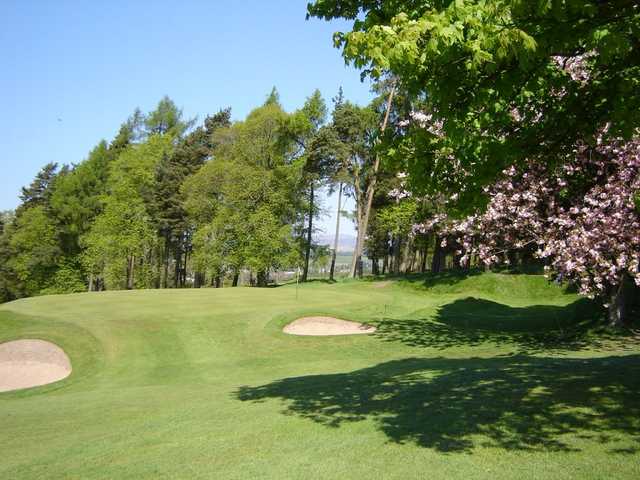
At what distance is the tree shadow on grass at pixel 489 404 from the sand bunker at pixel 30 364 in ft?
32.4

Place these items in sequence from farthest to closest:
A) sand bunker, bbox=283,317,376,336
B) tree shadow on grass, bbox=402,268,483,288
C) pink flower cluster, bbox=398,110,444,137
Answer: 1. tree shadow on grass, bbox=402,268,483,288
2. sand bunker, bbox=283,317,376,336
3. pink flower cluster, bbox=398,110,444,137

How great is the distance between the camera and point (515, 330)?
24.7 meters

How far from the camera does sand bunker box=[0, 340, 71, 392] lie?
1881 centimetres

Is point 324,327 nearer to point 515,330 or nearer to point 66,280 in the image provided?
point 515,330

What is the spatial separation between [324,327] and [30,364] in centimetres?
1248

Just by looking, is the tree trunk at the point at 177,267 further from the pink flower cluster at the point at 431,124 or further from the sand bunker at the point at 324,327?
the pink flower cluster at the point at 431,124

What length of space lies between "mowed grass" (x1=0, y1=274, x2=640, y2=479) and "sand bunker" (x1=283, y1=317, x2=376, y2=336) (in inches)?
20.2

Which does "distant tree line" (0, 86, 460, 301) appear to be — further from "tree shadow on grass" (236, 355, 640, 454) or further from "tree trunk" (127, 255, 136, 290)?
"tree shadow on grass" (236, 355, 640, 454)

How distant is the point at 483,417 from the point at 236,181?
154 ft

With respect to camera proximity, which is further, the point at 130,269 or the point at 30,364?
the point at 130,269

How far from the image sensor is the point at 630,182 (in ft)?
56.4

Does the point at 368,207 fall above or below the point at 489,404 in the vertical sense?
above

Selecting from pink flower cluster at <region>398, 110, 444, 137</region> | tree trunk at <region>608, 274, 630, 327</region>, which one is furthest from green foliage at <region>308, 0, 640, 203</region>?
tree trunk at <region>608, 274, 630, 327</region>

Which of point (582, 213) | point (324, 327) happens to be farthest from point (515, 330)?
point (324, 327)
